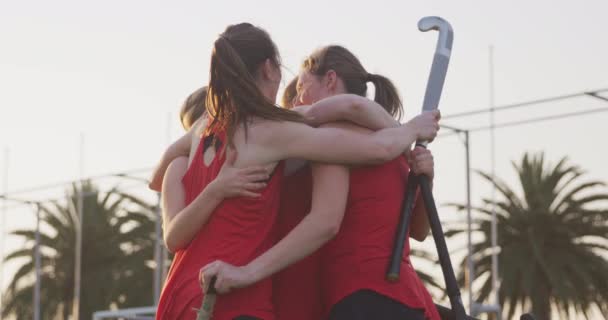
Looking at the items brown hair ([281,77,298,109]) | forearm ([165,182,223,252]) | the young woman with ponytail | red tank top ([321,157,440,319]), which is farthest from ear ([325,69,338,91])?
forearm ([165,182,223,252])

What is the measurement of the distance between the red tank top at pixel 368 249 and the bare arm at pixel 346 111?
→ 148mm

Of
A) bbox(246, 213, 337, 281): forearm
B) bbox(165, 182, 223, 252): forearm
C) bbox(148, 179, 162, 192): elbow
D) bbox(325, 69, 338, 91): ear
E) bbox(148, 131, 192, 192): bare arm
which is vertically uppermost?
bbox(325, 69, 338, 91): ear

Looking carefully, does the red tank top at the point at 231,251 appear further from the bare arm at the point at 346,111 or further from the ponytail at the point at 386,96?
the ponytail at the point at 386,96

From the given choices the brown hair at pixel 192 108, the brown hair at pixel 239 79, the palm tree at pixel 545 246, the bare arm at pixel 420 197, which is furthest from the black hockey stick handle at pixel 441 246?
the palm tree at pixel 545 246

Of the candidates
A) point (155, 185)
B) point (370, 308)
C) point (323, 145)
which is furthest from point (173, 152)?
point (370, 308)

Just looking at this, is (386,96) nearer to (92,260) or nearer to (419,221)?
(419,221)

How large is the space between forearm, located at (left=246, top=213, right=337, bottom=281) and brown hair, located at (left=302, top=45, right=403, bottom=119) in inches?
28.3

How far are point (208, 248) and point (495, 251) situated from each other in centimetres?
2508

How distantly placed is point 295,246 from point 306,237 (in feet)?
0.13

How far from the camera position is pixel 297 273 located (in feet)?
12.8

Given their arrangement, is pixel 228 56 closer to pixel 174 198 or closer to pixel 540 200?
pixel 174 198

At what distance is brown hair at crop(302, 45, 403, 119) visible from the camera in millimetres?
4309

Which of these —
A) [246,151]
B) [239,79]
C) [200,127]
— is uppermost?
[239,79]

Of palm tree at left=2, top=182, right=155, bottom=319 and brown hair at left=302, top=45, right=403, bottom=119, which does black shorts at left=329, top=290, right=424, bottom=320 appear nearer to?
brown hair at left=302, top=45, right=403, bottom=119
